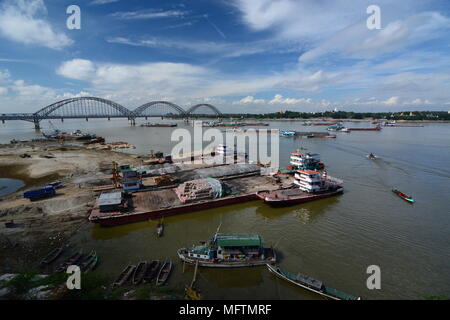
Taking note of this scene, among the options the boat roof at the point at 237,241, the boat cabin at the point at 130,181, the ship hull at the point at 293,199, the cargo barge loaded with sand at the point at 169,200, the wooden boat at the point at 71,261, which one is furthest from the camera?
the boat cabin at the point at 130,181

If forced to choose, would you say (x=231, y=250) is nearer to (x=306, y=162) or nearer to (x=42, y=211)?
(x=42, y=211)

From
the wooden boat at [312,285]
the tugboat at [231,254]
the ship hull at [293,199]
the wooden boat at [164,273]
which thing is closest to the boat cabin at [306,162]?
the ship hull at [293,199]

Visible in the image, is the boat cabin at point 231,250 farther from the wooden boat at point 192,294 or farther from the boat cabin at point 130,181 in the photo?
the boat cabin at point 130,181

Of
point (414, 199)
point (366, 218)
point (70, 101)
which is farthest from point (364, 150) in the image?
point (70, 101)

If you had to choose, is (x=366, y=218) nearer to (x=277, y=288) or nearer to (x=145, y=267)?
(x=277, y=288)

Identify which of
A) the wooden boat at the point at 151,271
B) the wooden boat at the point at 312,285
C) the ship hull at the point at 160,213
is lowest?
the wooden boat at the point at 312,285
